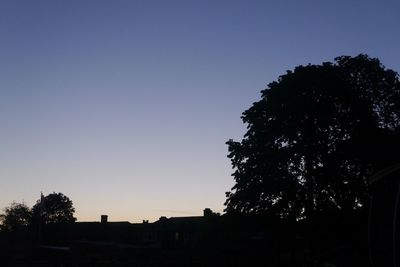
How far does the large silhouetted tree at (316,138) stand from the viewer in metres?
36.9

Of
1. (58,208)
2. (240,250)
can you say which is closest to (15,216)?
(58,208)

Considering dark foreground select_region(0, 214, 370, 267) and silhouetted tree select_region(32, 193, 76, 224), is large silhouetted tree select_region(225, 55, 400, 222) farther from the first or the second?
silhouetted tree select_region(32, 193, 76, 224)

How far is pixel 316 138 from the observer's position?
38.0 m

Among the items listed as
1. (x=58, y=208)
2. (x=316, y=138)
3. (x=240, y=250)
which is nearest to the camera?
(x=316, y=138)

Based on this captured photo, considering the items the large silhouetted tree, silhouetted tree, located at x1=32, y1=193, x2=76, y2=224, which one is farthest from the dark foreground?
silhouetted tree, located at x1=32, y1=193, x2=76, y2=224

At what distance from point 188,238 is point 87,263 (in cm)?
3117

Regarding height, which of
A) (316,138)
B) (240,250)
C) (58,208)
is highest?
(58,208)

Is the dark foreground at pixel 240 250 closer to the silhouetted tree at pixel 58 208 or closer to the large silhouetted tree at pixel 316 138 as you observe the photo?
the large silhouetted tree at pixel 316 138

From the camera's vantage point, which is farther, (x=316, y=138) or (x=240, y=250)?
(x=240, y=250)

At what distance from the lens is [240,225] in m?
38.9

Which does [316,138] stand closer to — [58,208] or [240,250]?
[240,250]

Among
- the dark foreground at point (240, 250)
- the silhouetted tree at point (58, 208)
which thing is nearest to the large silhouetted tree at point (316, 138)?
the dark foreground at point (240, 250)

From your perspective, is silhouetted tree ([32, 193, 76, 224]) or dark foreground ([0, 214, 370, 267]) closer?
dark foreground ([0, 214, 370, 267])

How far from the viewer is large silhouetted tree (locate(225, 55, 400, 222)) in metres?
36.9
